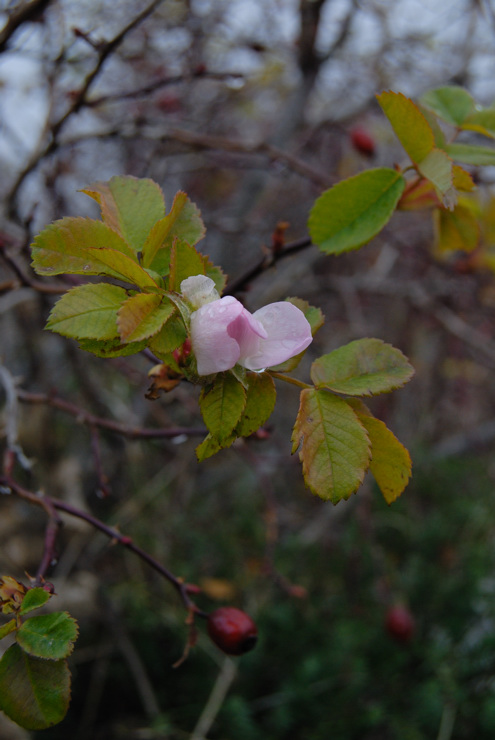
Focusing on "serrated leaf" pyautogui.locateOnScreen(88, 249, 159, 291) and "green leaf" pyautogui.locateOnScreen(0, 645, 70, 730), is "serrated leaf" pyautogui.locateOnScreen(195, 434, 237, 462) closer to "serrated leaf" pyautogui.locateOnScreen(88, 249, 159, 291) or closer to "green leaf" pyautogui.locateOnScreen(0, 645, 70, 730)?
"serrated leaf" pyautogui.locateOnScreen(88, 249, 159, 291)

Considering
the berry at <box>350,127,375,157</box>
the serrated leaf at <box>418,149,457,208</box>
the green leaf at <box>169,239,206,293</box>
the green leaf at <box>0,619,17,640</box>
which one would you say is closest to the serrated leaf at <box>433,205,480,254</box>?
the serrated leaf at <box>418,149,457,208</box>

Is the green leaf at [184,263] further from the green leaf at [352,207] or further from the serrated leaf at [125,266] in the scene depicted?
the green leaf at [352,207]

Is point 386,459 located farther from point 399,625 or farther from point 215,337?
point 399,625

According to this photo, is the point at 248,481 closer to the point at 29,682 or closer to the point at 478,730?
the point at 478,730

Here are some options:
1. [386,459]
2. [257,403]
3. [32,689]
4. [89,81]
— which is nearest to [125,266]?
[257,403]

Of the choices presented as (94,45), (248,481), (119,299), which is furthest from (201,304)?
(248,481)

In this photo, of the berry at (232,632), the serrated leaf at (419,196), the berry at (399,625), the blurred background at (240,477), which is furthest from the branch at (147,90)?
the berry at (399,625)
